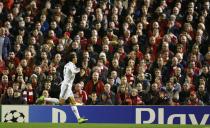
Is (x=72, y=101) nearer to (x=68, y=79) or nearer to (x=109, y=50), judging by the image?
Result: (x=68, y=79)

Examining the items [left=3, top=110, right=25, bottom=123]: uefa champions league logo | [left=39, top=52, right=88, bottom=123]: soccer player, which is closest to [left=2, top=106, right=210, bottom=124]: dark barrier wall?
[left=3, top=110, right=25, bottom=123]: uefa champions league logo

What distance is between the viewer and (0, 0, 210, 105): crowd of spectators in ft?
65.5

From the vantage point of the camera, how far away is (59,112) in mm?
18906

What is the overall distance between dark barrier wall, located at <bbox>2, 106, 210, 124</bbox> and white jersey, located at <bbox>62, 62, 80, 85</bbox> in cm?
88

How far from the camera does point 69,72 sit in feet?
63.5

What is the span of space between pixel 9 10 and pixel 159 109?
6378 mm

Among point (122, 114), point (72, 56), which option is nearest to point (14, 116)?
point (72, 56)

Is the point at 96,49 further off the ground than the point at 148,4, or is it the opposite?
the point at 148,4

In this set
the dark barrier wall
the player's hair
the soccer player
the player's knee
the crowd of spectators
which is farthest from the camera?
the crowd of spectators

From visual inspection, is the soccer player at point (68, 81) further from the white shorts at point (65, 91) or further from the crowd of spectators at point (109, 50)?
the crowd of spectators at point (109, 50)

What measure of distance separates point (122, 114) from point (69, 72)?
1760 millimetres

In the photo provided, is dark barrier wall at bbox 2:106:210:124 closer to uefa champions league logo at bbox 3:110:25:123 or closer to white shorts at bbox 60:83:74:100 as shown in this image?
uefa champions league logo at bbox 3:110:25:123

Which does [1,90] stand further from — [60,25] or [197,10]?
[197,10]

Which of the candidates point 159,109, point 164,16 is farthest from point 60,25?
point 159,109
